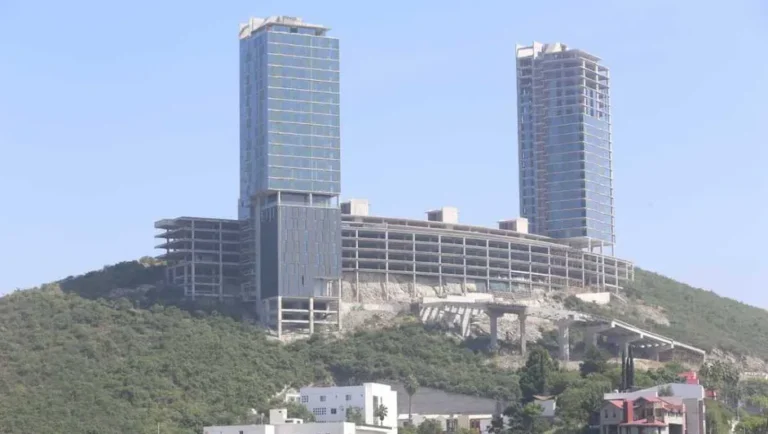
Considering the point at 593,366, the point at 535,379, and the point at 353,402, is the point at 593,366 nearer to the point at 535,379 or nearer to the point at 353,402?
the point at 535,379

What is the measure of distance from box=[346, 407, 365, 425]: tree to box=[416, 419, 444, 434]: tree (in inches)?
201

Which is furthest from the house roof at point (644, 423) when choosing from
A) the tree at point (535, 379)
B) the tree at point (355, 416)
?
the tree at point (355, 416)

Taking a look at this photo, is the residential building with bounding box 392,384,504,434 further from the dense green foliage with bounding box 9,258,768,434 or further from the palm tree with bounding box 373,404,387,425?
the palm tree with bounding box 373,404,387,425

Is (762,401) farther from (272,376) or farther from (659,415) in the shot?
(272,376)

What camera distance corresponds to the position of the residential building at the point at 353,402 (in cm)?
17262

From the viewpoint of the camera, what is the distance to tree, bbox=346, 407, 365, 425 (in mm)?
169500

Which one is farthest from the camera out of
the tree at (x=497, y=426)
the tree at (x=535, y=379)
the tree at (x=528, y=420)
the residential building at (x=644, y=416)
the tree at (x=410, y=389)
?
the tree at (x=410, y=389)

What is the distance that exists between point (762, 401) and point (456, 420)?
27754mm

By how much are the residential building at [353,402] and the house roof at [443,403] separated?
934 cm

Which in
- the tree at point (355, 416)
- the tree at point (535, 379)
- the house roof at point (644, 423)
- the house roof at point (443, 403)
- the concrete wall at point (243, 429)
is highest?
the tree at point (535, 379)

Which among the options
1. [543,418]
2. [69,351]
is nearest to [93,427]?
[69,351]

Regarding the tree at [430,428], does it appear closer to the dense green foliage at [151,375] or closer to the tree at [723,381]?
the dense green foliage at [151,375]

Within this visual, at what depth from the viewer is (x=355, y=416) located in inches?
6708

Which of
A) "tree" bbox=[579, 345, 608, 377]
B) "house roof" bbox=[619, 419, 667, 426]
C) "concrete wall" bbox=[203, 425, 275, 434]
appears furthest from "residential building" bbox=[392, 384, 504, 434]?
"house roof" bbox=[619, 419, 667, 426]
